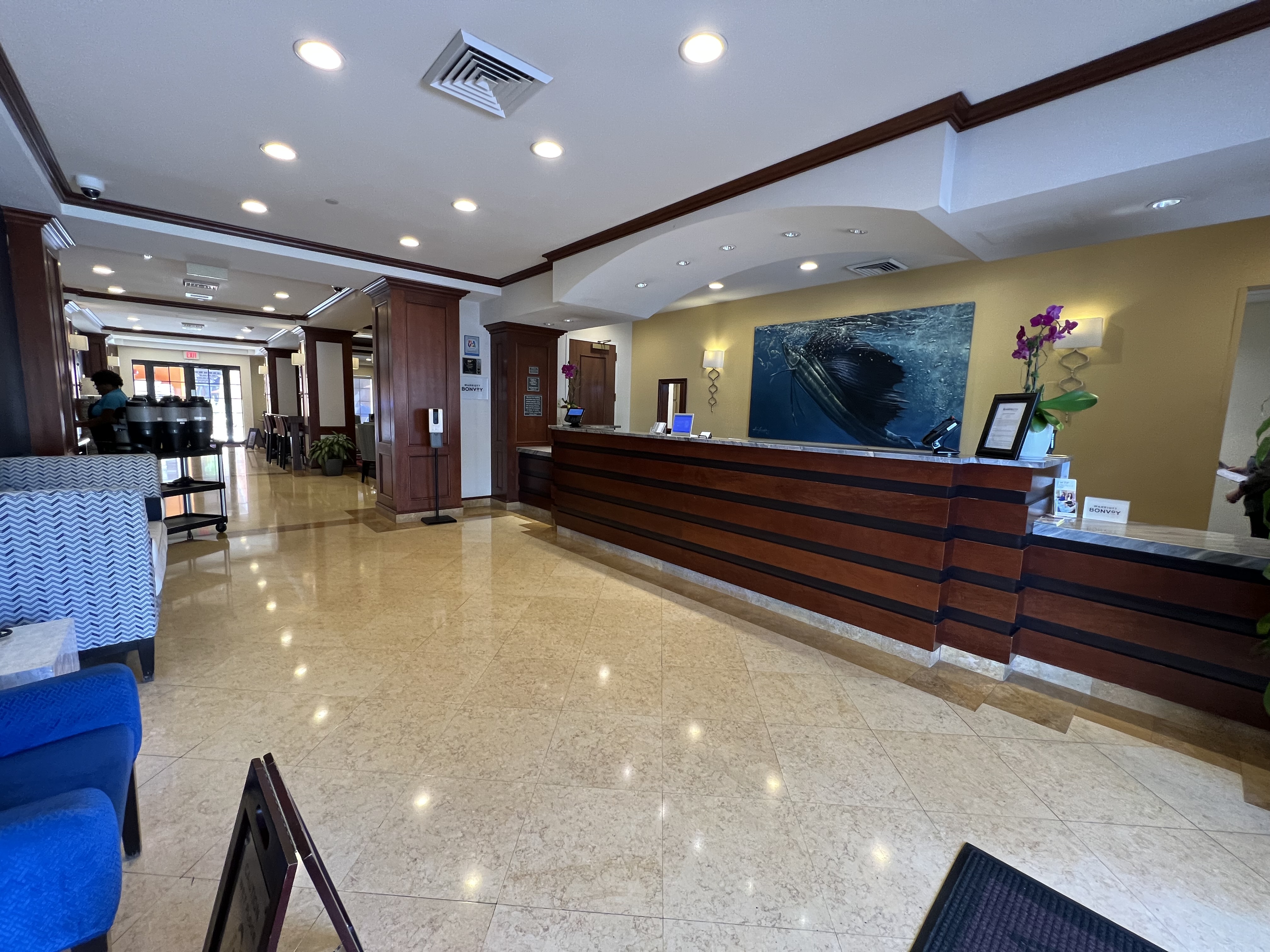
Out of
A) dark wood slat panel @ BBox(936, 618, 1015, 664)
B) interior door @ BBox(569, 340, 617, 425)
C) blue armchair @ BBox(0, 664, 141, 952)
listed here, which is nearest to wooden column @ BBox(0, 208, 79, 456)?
blue armchair @ BBox(0, 664, 141, 952)

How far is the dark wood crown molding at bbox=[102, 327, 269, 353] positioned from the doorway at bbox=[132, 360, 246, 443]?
101 inches

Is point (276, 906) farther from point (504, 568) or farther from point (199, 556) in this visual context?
point (199, 556)

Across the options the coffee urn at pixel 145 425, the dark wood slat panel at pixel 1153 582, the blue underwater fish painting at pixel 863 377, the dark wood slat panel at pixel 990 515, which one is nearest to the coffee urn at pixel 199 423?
the coffee urn at pixel 145 425

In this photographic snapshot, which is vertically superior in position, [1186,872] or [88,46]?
[88,46]

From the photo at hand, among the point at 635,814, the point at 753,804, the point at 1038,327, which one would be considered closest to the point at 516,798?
the point at 635,814

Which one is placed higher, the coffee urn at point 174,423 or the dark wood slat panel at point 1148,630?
the coffee urn at point 174,423

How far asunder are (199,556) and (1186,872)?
6525 mm

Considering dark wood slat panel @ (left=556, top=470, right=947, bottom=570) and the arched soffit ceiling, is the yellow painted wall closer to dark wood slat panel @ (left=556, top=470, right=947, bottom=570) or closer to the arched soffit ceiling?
the arched soffit ceiling

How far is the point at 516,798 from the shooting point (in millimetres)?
1870

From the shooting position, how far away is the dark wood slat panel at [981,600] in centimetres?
279

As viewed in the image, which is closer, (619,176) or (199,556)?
(619,176)

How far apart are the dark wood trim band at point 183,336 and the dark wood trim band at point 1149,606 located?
14.6 metres

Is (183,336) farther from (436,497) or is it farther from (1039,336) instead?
(1039,336)

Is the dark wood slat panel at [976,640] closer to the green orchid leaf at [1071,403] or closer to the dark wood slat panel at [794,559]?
the dark wood slat panel at [794,559]
